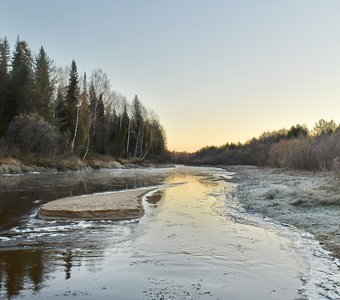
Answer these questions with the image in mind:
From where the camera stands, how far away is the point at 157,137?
381 feet

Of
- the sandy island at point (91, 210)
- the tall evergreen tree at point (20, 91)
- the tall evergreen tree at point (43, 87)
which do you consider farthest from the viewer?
the tall evergreen tree at point (43, 87)

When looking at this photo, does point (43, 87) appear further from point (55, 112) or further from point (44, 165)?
point (44, 165)

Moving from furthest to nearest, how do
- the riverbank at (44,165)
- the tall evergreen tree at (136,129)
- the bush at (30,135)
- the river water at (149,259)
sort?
1. the tall evergreen tree at (136,129)
2. the bush at (30,135)
3. the riverbank at (44,165)
4. the river water at (149,259)

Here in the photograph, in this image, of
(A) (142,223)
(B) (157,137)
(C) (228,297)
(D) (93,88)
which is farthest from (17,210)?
(B) (157,137)

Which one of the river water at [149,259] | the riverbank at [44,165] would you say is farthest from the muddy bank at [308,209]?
the riverbank at [44,165]

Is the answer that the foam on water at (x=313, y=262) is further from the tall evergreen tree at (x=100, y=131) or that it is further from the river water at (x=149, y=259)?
the tall evergreen tree at (x=100, y=131)

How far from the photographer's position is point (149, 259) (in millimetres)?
9172

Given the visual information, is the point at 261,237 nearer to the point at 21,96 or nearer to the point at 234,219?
the point at 234,219

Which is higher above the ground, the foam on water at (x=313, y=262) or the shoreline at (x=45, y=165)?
the shoreline at (x=45, y=165)

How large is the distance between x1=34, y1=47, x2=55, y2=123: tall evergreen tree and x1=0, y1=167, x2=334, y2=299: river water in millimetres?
46668

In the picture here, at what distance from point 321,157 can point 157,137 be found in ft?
231

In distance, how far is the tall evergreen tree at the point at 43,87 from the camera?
5897 cm

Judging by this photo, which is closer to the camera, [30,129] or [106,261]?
[106,261]

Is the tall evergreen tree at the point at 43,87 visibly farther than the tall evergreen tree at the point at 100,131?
No
